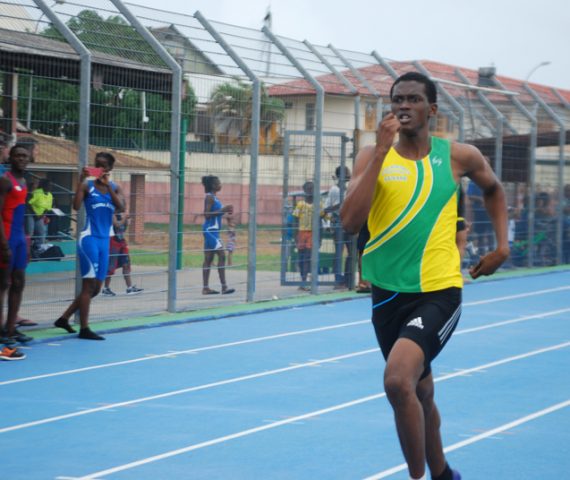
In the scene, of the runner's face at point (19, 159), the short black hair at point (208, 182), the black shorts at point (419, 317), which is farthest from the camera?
the short black hair at point (208, 182)

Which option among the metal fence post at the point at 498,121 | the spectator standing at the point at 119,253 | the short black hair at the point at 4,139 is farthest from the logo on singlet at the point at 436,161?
the metal fence post at the point at 498,121

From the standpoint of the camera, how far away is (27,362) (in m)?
10.4

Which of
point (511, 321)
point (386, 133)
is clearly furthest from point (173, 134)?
point (386, 133)

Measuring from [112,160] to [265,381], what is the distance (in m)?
3.63

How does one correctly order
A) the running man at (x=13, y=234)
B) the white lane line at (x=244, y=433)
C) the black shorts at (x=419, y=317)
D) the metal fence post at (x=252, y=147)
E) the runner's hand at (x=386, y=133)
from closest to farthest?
1. the runner's hand at (x=386, y=133)
2. the black shorts at (x=419, y=317)
3. the white lane line at (x=244, y=433)
4. the running man at (x=13, y=234)
5. the metal fence post at (x=252, y=147)

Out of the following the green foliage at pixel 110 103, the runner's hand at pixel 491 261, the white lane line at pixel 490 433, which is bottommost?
the white lane line at pixel 490 433

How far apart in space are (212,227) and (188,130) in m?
1.47

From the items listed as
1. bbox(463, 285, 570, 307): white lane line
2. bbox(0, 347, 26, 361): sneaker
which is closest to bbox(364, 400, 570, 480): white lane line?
bbox(0, 347, 26, 361): sneaker

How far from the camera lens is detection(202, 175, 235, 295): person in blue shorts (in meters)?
15.0

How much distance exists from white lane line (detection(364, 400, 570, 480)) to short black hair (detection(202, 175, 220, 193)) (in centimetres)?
699

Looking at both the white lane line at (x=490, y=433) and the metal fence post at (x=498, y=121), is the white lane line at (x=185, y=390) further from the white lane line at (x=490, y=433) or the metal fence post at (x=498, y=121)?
the metal fence post at (x=498, y=121)

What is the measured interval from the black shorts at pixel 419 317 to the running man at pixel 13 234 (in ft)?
19.3

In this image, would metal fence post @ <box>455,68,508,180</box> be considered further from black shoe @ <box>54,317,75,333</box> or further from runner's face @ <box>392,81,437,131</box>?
runner's face @ <box>392,81,437,131</box>

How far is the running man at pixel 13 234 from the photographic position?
Result: 35.8 ft
